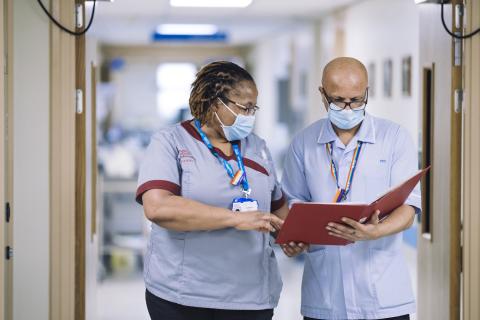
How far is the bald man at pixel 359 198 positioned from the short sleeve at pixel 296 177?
0.08 m

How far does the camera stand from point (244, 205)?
2131mm

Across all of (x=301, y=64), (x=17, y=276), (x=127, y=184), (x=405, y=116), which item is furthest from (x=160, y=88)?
(x=17, y=276)

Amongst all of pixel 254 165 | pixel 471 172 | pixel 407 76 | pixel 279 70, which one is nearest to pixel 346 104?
pixel 254 165

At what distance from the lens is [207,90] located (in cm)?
221

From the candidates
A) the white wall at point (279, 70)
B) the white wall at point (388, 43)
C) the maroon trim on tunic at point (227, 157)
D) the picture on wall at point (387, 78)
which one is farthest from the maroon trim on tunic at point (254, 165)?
the white wall at point (279, 70)

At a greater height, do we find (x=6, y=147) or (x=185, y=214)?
(x=6, y=147)

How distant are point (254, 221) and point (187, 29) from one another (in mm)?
7421

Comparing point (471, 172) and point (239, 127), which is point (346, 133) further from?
point (471, 172)

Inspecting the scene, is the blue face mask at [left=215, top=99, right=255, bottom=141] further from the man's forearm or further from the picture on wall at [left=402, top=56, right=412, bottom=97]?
the picture on wall at [left=402, top=56, right=412, bottom=97]

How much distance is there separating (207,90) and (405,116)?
10.5 ft

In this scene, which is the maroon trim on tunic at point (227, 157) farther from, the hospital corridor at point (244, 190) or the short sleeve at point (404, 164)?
the short sleeve at point (404, 164)

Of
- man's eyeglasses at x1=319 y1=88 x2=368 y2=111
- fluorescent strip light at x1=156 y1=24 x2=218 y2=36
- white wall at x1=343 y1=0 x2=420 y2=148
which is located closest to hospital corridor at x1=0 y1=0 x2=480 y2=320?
man's eyeglasses at x1=319 y1=88 x2=368 y2=111

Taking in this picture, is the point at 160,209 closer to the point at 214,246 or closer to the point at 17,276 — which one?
the point at 214,246

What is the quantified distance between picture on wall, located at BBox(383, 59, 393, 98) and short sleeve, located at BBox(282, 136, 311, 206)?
330 centimetres
